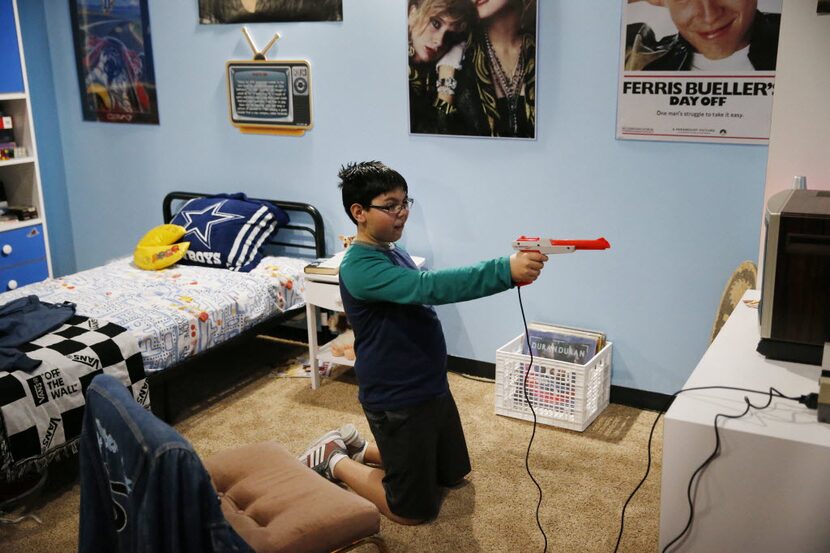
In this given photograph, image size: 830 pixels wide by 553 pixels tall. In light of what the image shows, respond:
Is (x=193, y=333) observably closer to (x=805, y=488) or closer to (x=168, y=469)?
(x=168, y=469)

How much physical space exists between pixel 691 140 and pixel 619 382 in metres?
1.11

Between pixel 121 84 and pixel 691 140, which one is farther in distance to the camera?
pixel 121 84

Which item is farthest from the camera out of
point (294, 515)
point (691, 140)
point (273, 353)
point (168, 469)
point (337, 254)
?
point (273, 353)

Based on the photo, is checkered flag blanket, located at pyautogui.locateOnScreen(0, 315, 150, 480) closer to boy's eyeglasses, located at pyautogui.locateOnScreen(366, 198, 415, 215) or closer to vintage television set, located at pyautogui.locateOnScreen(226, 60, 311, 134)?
boy's eyeglasses, located at pyautogui.locateOnScreen(366, 198, 415, 215)

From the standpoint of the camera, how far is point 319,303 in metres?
3.73

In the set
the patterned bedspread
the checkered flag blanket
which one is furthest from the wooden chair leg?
the patterned bedspread

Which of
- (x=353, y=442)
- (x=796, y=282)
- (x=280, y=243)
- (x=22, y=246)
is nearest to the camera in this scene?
(x=796, y=282)

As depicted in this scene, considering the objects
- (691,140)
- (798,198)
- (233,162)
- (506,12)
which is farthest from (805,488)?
(233,162)

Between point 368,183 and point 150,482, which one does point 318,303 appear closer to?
point 368,183

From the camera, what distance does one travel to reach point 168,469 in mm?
1636

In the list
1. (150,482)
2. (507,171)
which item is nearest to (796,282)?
(150,482)

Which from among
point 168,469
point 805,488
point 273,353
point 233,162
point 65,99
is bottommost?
point 273,353

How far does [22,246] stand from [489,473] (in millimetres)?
3176

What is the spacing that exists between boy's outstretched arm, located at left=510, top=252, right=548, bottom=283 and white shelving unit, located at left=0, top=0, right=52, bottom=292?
3.54 m
